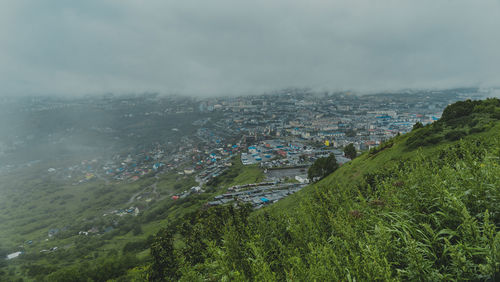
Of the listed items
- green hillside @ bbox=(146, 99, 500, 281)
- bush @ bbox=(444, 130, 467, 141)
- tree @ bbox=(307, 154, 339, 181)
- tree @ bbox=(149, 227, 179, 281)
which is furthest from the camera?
tree @ bbox=(307, 154, 339, 181)

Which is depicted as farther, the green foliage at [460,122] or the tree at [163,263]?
the green foliage at [460,122]

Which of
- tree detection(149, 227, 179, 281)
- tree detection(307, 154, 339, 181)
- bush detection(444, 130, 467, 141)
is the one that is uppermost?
bush detection(444, 130, 467, 141)

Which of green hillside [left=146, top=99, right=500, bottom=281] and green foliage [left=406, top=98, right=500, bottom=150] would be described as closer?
green hillside [left=146, top=99, right=500, bottom=281]

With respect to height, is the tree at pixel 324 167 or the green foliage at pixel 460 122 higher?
the green foliage at pixel 460 122

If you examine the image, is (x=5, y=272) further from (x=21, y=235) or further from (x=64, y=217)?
(x=64, y=217)

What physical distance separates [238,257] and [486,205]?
5485 mm

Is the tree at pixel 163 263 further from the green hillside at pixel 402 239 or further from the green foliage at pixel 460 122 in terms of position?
the green foliage at pixel 460 122

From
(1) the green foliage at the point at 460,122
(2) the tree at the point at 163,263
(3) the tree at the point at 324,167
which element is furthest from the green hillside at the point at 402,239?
(3) the tree at the point at 324,167

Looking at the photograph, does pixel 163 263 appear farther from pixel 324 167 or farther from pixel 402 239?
pixel 324 167

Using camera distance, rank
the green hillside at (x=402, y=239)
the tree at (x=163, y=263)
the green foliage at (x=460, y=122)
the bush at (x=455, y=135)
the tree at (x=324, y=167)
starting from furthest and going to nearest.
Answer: the tree at (x=324, y=167) → the green foliage at (x=460, y=122) → the bush at (x=455, y=135) → the tree at (x=163, y=263) → the green hillside at (x=402, y=239)

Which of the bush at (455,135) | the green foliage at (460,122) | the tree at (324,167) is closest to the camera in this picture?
the bush at (455,135)

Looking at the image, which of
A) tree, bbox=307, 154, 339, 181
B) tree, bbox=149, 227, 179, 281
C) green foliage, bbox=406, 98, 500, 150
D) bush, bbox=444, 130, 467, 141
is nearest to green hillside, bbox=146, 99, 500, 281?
tree, bbox=149, 227, 179, 281

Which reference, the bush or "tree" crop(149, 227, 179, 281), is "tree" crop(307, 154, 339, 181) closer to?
the bush

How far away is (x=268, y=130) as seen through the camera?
136 m
